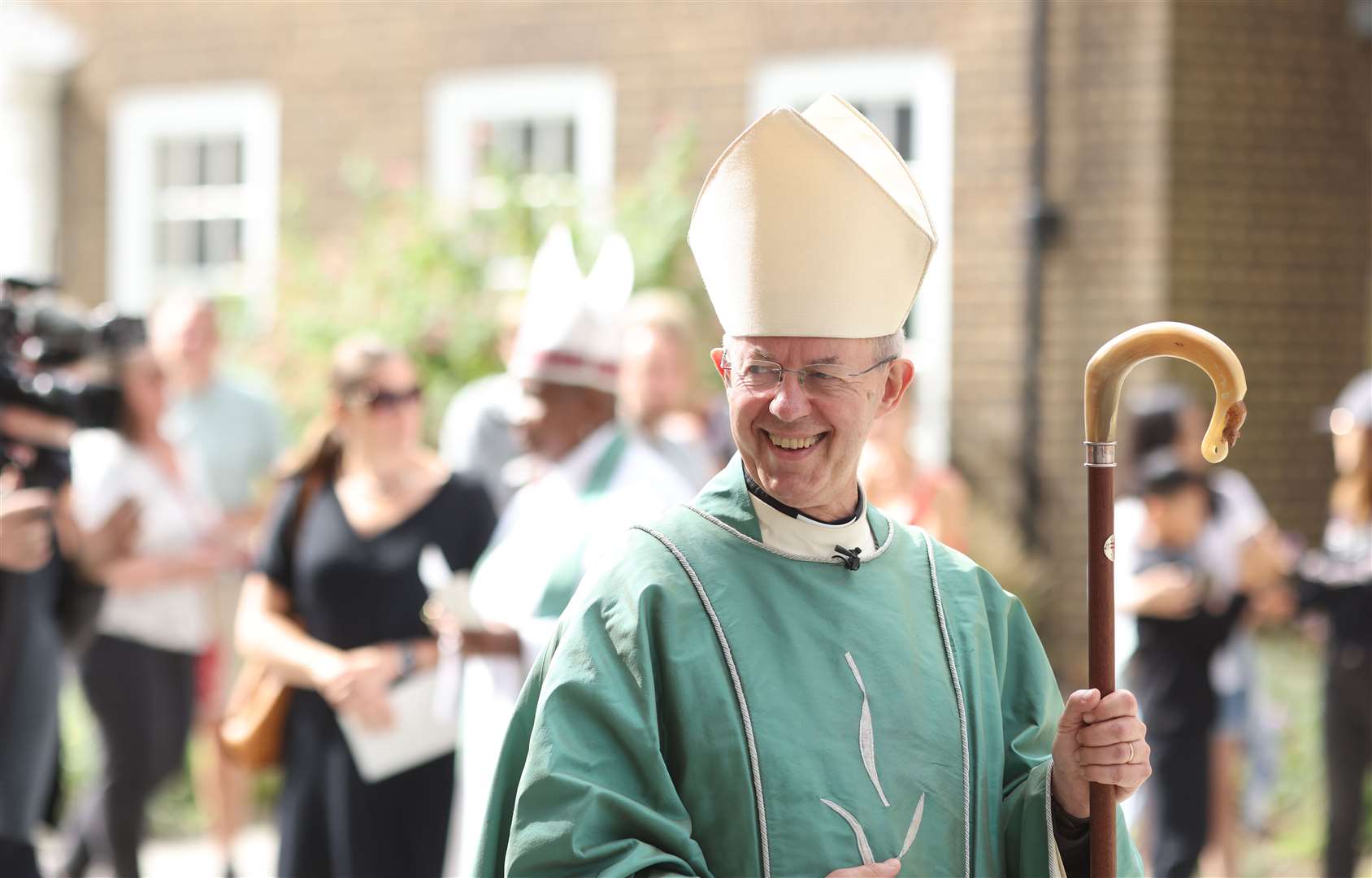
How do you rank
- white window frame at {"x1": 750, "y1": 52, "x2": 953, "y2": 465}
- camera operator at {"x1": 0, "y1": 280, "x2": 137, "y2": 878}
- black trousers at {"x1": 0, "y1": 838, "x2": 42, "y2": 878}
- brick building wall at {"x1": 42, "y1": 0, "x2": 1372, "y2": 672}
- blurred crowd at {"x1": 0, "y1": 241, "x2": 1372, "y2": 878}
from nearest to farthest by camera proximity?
1. black trousers at {"x1": 0, "y1": 838, "x2": 42, "y2": 878}
2. camera operator at {"x1": 0, "y1": 280, "x2": 137, "y2": 878}
3. blurred crowd at {"x1": 0, "y1": 241, "x2": 1372, "y2": 878}
4. brick building wall at {"x1": 42, "y1": 0, "x2": 1372, "y2": 672}
5. white window frame at {"x1": 750, "y1": 52, "x2": 953, "y2": 465}

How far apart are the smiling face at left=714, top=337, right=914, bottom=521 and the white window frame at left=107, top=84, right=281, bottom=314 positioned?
9887 mm

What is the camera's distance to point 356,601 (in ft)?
16.5

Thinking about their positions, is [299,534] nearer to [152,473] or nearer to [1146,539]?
[152,473]

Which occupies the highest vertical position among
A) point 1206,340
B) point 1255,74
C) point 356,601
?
point 1255,74

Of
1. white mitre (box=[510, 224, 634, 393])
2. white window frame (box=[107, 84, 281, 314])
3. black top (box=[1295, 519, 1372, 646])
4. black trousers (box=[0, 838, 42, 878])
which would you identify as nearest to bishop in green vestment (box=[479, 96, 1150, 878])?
black trousers (box=[0, 838, 42, 878])

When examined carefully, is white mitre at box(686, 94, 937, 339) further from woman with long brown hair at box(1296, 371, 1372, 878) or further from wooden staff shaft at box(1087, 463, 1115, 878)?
woman with long brown hair at box(1296, 371, 1372, 878)

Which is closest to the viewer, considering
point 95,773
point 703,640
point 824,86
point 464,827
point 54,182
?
point 703,640

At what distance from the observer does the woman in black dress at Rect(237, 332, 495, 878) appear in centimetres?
490

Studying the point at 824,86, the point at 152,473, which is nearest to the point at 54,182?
the point at 824,86

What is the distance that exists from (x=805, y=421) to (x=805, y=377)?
8 centimetres

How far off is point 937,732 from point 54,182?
11690mm

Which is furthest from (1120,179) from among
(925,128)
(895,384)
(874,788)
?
(874,788)

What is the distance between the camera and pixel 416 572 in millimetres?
5090

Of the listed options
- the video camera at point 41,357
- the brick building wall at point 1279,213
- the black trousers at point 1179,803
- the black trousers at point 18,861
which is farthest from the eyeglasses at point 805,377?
the brick building wall at point 1279,213
